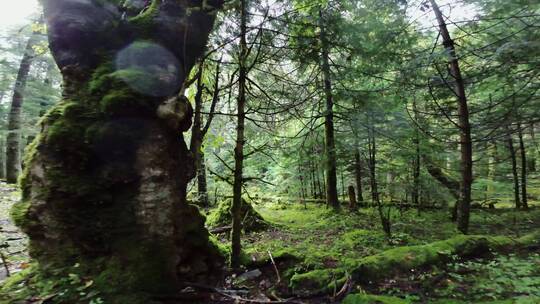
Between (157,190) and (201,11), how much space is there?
93.3 inches

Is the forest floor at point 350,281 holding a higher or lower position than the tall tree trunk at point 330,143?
lower

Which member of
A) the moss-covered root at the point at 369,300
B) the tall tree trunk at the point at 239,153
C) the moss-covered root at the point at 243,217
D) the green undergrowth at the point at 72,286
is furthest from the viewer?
the moss-covered root at the point at 243,217

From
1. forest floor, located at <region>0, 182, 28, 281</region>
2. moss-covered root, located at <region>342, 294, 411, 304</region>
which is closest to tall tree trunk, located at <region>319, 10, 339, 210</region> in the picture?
moss-covered root, located at <region>342, 294, 411, 304</region>

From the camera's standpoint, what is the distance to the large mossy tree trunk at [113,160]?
114 inches

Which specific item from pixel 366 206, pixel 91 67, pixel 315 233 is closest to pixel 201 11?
pixel 91 67

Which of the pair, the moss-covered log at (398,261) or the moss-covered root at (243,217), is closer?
the moss-covered log at (398,261)

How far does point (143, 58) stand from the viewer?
10.8 feet

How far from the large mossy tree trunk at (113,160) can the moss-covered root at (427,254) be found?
248 cm

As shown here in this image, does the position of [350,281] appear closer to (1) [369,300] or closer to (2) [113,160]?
(1) [369,300]

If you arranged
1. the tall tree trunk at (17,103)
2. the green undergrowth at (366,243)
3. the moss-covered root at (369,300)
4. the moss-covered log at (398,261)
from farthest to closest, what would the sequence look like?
the tall tree trunk at (17,103)
the green undergrowth at (366,243)
the moss-covered log at (398,261)
the moss-covered root at (369,300)

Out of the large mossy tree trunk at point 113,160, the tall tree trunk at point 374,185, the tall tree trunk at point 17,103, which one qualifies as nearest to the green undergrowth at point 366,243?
the tall tree trunk at point 374,185

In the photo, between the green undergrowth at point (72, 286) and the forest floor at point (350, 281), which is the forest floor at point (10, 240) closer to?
the forest floor at point (350, 281)

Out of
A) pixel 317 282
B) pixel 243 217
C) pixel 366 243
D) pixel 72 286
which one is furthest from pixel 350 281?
pixel 243 217

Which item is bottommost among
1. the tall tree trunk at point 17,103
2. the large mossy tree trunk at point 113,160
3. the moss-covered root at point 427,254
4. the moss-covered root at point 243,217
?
the moss-covered root at point 427,254
